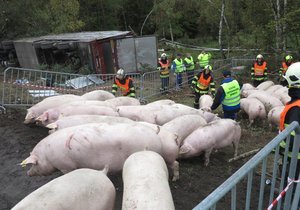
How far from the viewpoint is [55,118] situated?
638 centimetres

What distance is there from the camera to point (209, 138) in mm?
6312

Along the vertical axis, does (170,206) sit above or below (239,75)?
above

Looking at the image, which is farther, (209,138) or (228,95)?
(228,95)

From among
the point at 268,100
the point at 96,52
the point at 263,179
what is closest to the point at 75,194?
the point at 263,179

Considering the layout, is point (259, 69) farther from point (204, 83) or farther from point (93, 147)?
point (93, 147)

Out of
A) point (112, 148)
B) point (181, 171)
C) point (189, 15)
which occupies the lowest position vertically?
point (181, 171)

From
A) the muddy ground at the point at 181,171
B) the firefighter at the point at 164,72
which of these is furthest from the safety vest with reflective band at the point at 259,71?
the muddy ground at the point at 181,171

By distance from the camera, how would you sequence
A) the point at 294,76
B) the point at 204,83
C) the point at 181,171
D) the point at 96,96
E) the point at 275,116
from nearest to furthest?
the point at 294,76 < the point at 181,171 < the point at 96,96 < the point at 275,116 < the point at 204,83

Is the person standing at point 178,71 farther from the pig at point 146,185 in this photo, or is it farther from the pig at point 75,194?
the pig at point 75,194

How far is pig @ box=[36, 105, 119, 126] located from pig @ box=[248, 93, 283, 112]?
4964mm

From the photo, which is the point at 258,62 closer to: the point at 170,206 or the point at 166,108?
the point at 166,108

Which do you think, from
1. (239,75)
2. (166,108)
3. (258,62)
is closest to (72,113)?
(166,108)

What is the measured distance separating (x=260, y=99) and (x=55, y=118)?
5984 mm

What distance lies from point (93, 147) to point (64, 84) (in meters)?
7.39
